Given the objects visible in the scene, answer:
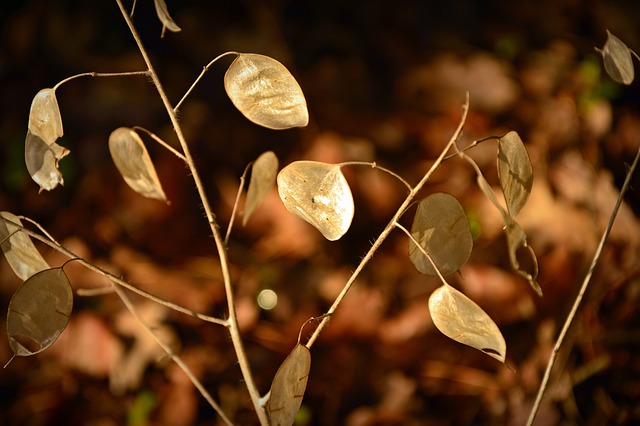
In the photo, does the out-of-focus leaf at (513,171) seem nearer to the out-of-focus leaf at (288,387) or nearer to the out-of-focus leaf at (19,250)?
the out-of-focus leaf at (288,387)

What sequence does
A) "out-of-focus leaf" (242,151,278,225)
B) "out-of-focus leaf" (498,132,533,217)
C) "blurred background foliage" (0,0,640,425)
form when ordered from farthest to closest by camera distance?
"blurred background foliage" (0,0,640,425) → "out-of-focus leaf" (242,151,278,225) → "out-of-focus leaf" (498,132,533,217)

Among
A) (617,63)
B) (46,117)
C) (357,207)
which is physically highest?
(617,63)

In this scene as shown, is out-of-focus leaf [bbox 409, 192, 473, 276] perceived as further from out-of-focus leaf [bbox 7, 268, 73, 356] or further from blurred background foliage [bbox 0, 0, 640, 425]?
blurred background foliage [bbox 0, 0, 640, 425]

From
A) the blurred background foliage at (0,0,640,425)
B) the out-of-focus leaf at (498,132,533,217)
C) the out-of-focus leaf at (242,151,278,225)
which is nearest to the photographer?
the out-of-focus leaf at (498,132,533,217)

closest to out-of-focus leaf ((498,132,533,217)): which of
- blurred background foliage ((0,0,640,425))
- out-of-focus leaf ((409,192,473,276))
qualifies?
out-of-focus leaf ((409,192,473,276))

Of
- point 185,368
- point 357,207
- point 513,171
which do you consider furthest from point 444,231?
point 357,207

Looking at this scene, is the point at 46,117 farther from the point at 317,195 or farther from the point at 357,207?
the point at 357,207

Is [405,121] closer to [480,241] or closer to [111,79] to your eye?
[480,241]
